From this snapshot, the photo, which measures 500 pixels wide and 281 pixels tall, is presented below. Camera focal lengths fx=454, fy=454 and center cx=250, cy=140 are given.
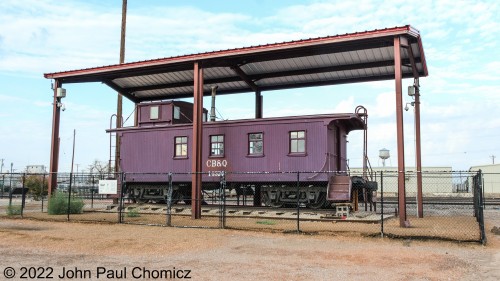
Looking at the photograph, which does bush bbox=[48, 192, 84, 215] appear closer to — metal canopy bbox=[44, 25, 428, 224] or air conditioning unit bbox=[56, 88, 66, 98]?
metal canopy bbox=[44, 25, 428, 224]

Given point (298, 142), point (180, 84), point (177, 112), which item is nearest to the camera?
point (298, 142)

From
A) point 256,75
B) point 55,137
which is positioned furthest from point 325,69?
point 55,137

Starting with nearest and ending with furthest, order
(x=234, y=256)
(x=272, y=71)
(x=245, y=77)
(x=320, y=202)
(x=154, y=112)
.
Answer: (x=234, y=256) < (x=320, y=202) < (x=245, y=77) < (x=272, y=71) < (x=154, y=112)

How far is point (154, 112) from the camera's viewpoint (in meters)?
23.0

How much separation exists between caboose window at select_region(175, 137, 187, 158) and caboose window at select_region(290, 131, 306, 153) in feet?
17.3

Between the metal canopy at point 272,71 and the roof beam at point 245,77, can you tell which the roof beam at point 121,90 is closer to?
the metal canopy at point 272,71

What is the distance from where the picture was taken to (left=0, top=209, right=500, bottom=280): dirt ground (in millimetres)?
7672

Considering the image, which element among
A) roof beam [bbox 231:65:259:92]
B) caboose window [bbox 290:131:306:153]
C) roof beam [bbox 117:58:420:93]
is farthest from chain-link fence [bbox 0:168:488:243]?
roof beam [bbox 117:58:420:93]

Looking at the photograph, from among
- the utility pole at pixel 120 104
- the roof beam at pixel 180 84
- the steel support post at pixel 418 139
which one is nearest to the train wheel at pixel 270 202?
the steel support post at pixel 418 139

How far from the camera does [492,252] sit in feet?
32.2

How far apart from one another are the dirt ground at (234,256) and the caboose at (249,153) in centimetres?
503

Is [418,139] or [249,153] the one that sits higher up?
[418,139]

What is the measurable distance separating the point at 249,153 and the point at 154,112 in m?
6.10

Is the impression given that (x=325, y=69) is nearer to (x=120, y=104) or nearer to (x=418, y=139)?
(x=418, y=139)
